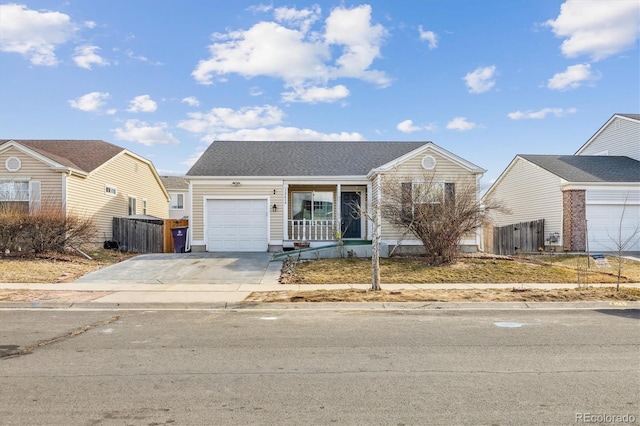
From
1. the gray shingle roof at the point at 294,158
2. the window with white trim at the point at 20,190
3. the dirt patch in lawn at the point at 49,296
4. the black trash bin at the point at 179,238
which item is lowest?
the dirt patch in lawn at the point at 49,296

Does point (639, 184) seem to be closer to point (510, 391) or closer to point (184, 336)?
point (510, 391)

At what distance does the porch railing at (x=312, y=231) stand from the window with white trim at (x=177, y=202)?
73.4 feet

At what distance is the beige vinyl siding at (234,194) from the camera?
19.5 m

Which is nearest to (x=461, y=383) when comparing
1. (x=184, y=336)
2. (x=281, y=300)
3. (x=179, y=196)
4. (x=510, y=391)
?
(x=510, y=391)

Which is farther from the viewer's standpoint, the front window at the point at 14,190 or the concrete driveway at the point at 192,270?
the front window at the point at 14,190

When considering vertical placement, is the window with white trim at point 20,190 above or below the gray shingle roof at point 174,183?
below

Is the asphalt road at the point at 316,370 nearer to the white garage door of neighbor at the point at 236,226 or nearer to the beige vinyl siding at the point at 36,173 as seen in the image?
the white garage door of neighbor at the point at 236,226

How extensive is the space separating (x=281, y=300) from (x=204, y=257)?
822 cm

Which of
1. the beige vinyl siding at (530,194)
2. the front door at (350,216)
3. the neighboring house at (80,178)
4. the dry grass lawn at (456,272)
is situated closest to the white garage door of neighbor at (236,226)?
the front door at (350,216)

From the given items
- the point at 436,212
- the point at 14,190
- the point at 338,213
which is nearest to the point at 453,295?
the point at 436,212

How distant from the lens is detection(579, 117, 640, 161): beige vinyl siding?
24438 millimetres

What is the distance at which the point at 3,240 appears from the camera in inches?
616

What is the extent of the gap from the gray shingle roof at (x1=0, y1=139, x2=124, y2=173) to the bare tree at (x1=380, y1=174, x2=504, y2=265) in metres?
14.7

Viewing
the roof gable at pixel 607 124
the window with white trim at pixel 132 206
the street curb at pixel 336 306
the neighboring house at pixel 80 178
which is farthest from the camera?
the window with white trim at pixel 132 206
